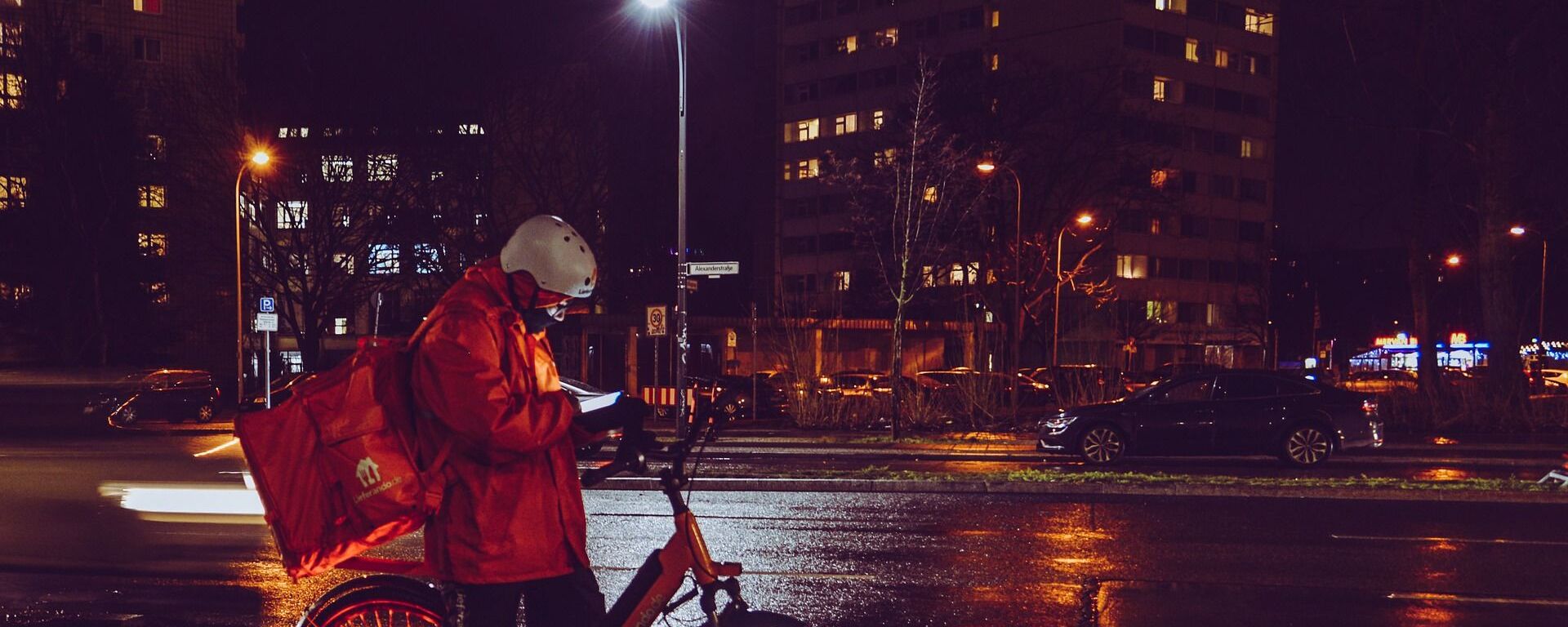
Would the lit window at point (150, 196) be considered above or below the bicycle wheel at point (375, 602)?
above

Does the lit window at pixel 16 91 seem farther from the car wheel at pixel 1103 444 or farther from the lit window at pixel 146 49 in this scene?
the car wheel at pixel 1103 444

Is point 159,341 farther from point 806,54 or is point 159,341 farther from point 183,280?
point 806,54

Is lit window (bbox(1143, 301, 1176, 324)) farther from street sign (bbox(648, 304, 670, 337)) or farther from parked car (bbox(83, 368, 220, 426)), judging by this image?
parked car (bbox(83, 368, 220, 426))

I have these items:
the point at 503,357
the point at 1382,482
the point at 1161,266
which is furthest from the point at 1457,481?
the point at 1161,266

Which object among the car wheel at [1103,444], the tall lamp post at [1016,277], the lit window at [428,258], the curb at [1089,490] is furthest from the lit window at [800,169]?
the curb at [1089,490]

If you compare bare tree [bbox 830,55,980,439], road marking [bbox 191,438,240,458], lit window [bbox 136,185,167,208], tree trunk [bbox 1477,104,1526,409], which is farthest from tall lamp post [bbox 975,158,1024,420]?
lit window [bbox 136,185,167,208]

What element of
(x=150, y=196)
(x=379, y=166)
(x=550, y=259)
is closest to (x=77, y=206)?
(x=150, y=196)

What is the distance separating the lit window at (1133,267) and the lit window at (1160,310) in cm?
224

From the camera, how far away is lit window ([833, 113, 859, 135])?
83500mm

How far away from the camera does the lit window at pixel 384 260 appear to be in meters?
35.5

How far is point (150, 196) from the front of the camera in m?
38.4

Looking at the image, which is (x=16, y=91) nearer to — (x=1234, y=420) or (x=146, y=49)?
(x=146, y=49)

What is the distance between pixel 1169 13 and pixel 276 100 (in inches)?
2237

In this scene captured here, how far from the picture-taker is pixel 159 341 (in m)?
42.3
